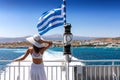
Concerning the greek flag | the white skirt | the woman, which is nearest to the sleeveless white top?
the woman

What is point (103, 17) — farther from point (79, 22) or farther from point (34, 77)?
point (34, 77)

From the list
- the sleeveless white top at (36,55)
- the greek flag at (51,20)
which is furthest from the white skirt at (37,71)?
the greek flag at (51,20)

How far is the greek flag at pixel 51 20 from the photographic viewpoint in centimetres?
842

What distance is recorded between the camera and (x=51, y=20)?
843 centimetres

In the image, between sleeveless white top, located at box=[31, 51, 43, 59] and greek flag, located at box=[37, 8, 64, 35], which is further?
greek flag, located at box=[37, 8, 64, 35]

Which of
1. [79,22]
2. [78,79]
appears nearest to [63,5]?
[78,79]

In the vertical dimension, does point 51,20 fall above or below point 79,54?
above

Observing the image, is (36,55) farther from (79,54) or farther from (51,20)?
(79,54)

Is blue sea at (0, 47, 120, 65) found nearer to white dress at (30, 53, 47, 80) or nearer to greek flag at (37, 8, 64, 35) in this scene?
greek flag at (37, 8, 64, 35)

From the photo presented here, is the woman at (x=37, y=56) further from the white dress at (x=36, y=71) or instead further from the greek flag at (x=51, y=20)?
the greek flag at (x=51, y=20)

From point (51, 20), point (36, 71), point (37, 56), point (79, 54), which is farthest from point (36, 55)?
point (79, 54)

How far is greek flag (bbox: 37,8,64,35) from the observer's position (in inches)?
332

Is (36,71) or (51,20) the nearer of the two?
(36,71)

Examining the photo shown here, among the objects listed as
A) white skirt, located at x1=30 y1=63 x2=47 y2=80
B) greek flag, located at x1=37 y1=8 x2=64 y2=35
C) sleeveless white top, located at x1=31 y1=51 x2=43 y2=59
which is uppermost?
greek flag, located at x1=37 y1=8 x2=64 y2=35
